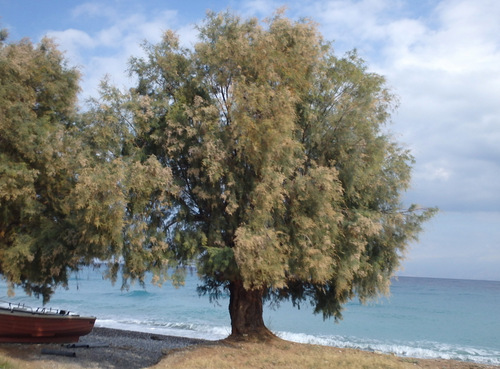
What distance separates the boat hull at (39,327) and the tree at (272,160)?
244 inches

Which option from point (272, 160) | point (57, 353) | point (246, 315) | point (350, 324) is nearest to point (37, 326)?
point (57, 353)

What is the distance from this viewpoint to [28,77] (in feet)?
42.7

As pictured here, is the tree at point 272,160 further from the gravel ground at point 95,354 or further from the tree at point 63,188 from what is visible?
the gravel ground at point 95,354

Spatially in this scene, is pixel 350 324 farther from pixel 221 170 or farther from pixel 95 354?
pixel 221 170

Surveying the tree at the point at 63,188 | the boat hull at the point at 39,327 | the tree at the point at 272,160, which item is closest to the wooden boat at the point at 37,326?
the boat hull at the point at 39,327

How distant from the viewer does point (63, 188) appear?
1307 centimetres

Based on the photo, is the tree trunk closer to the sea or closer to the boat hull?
the sea

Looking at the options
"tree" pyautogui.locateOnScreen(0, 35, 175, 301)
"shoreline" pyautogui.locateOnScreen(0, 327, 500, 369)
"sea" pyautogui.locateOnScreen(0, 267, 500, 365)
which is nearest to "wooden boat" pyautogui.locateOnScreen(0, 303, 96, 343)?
"shoreline" pyautogui.locateOnScreen(0, 327, 500, 369)

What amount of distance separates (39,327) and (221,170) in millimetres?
9175

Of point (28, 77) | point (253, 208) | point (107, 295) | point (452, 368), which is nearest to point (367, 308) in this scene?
point (107, 295)

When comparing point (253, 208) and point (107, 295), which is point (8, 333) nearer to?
point (253, 208)

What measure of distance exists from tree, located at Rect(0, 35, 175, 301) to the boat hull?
103 inches

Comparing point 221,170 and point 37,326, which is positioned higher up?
point 221,170

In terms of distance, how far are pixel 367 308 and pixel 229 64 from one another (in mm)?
41770
